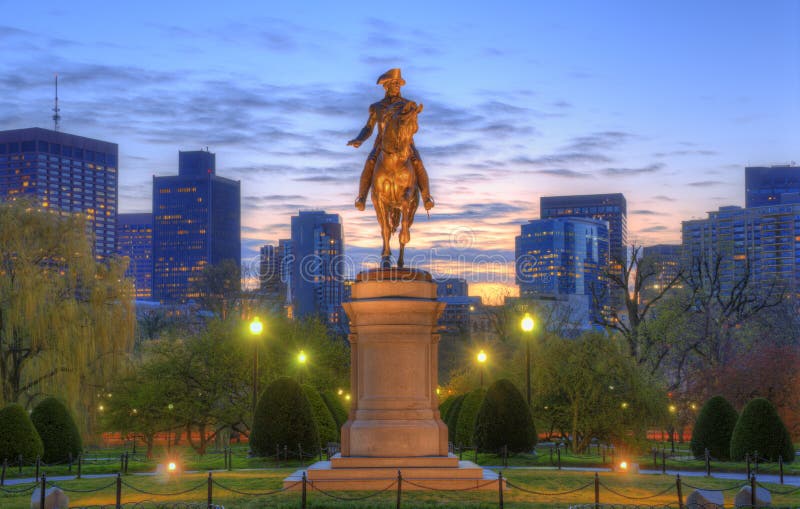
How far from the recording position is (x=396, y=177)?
886 inches

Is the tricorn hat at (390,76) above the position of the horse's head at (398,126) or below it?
above

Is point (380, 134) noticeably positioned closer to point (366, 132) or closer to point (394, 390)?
point (366, 132)

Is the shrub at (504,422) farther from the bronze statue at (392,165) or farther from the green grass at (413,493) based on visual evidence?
the bronze statue at (392,165)

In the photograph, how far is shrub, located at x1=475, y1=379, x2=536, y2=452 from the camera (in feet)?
106

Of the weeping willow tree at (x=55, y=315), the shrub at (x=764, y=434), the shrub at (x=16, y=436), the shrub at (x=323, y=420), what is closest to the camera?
the shrub at (x=16, y=436)

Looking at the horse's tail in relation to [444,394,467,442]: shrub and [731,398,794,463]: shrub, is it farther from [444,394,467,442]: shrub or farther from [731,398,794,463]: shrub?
[444,394,467,442]: shrub

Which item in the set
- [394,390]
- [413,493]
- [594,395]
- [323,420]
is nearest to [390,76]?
[394,390]

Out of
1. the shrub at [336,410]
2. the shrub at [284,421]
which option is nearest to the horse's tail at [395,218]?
the shrub at [284,421]

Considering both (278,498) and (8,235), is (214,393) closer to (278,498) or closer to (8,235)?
(8,235)

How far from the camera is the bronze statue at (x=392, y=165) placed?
22.3 m

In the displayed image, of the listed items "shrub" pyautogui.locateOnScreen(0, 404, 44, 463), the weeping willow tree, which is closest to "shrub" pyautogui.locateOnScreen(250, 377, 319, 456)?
"shrub" pyautogui.locateOnScreen(0, 404, 44, 463)

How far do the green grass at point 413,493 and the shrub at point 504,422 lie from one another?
664 cm

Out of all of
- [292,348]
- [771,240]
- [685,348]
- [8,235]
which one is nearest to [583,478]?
[8,235]

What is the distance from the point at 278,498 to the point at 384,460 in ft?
7.73
